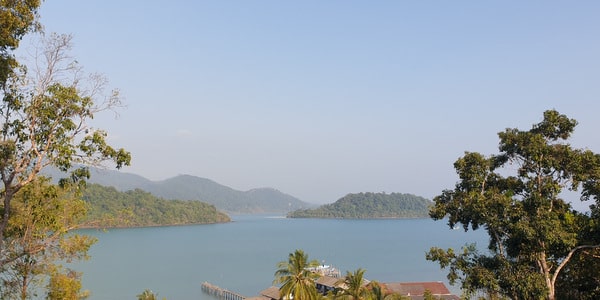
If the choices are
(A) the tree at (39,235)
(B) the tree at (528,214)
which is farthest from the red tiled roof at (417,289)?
(A) the tree at (39,235)

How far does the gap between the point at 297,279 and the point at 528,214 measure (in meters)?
11.5

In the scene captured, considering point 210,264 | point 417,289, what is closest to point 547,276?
point 417,289

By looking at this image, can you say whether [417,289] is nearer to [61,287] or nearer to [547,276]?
[547,276]

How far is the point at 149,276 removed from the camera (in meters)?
74.1

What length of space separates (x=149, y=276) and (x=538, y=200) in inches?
2716

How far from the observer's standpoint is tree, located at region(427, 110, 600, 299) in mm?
15844

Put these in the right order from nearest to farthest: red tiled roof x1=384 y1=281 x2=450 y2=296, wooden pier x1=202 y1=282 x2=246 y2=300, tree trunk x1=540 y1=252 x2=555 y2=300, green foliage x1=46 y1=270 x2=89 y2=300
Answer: tree trunk x1=540 y1=252 x2=555 y2=300 < green foliage x1=46 y1=270 x2=89 y2=300 < red tiled roof x1=384 y1=281 x2=450 y2=296 < wooden pier x1=202 y1=282 x2=246 y2=300

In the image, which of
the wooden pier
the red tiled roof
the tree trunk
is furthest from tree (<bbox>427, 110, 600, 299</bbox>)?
the wooden pier

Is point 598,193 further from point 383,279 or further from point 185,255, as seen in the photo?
point 185,255

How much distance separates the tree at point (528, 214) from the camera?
52.0 feet

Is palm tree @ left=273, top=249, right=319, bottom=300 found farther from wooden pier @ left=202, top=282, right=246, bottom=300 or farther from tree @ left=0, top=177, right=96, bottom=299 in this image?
wooden pier @ left=202, top=282, right=246, bottom=300

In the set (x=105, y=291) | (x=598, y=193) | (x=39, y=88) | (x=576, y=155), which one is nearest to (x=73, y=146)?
(x=39, y=88)

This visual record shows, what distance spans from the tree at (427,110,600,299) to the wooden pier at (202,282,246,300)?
4251cm

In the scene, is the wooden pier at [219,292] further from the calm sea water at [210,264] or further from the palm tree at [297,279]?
the palm tree at [297,279]
